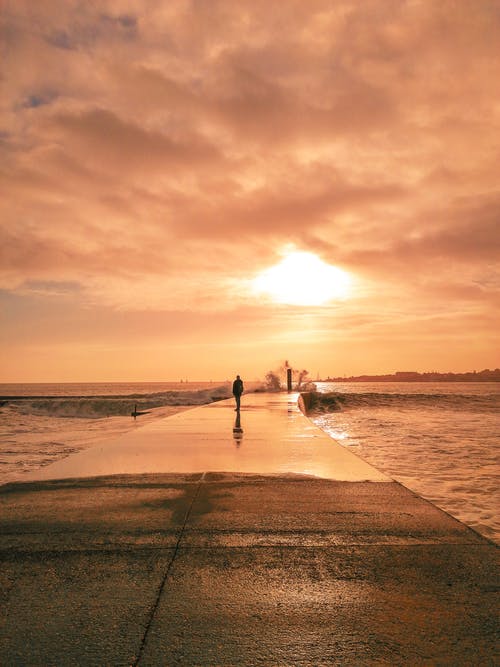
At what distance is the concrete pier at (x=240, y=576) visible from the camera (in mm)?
2598

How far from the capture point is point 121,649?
2.57 m

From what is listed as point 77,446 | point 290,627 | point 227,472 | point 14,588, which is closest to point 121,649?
point 290,627

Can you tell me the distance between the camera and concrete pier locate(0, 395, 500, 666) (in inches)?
102

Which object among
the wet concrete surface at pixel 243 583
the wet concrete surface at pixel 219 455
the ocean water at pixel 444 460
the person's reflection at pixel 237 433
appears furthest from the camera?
the person's reflection at pixel 237 433

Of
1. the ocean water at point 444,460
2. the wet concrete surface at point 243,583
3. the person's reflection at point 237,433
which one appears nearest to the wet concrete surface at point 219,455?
the person's reflection at point 237,433

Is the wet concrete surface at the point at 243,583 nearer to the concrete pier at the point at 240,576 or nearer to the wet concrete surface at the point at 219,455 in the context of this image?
the concrete pier at the point at 240,576

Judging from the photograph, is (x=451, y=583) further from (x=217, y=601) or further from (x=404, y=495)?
(x=404, y=495)

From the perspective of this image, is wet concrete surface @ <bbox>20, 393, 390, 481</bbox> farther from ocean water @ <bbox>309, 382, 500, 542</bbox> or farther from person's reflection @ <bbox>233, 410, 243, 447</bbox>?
ocean water @ <bbox>309, 382, 500, 542</bbox>

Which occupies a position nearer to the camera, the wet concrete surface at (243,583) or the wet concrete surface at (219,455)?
the wet concrete surface at (243,583)


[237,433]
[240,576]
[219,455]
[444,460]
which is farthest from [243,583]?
[444,460]

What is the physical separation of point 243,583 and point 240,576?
0.12 m

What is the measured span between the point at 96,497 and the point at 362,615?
12.3 feet

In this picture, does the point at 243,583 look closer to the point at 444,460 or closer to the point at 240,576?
the point at 240,576

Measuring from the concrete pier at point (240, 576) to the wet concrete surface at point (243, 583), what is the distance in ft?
0.04
